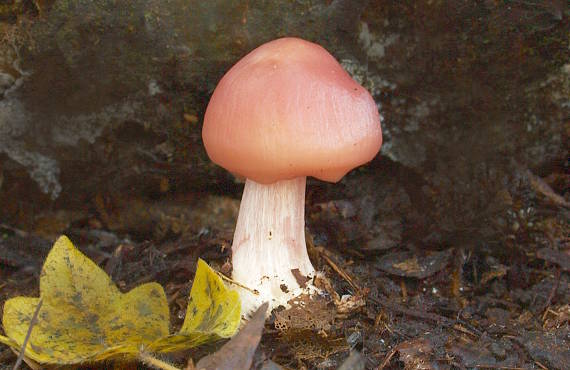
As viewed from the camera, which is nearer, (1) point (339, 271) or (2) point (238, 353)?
(2) point (238, 353)

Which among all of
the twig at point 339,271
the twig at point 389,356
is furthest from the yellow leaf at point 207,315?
the twig at point 339,271

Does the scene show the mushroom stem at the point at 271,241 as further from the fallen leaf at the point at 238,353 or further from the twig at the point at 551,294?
the twig at the point at 551,294

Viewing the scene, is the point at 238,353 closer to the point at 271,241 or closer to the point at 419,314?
the point at 271,241

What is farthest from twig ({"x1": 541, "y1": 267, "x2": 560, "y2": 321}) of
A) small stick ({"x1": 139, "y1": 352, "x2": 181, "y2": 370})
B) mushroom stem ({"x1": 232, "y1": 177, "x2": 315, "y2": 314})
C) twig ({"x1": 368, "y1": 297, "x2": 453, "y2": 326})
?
small stick ({"x1": 139, "y1": 352, "x2": 181, "y2": 370})

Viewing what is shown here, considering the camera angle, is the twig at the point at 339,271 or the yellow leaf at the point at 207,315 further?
the twig at the point at 339,271

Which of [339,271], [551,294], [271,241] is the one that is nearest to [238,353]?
[271,241]

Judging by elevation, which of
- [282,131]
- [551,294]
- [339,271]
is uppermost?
[282,131]
